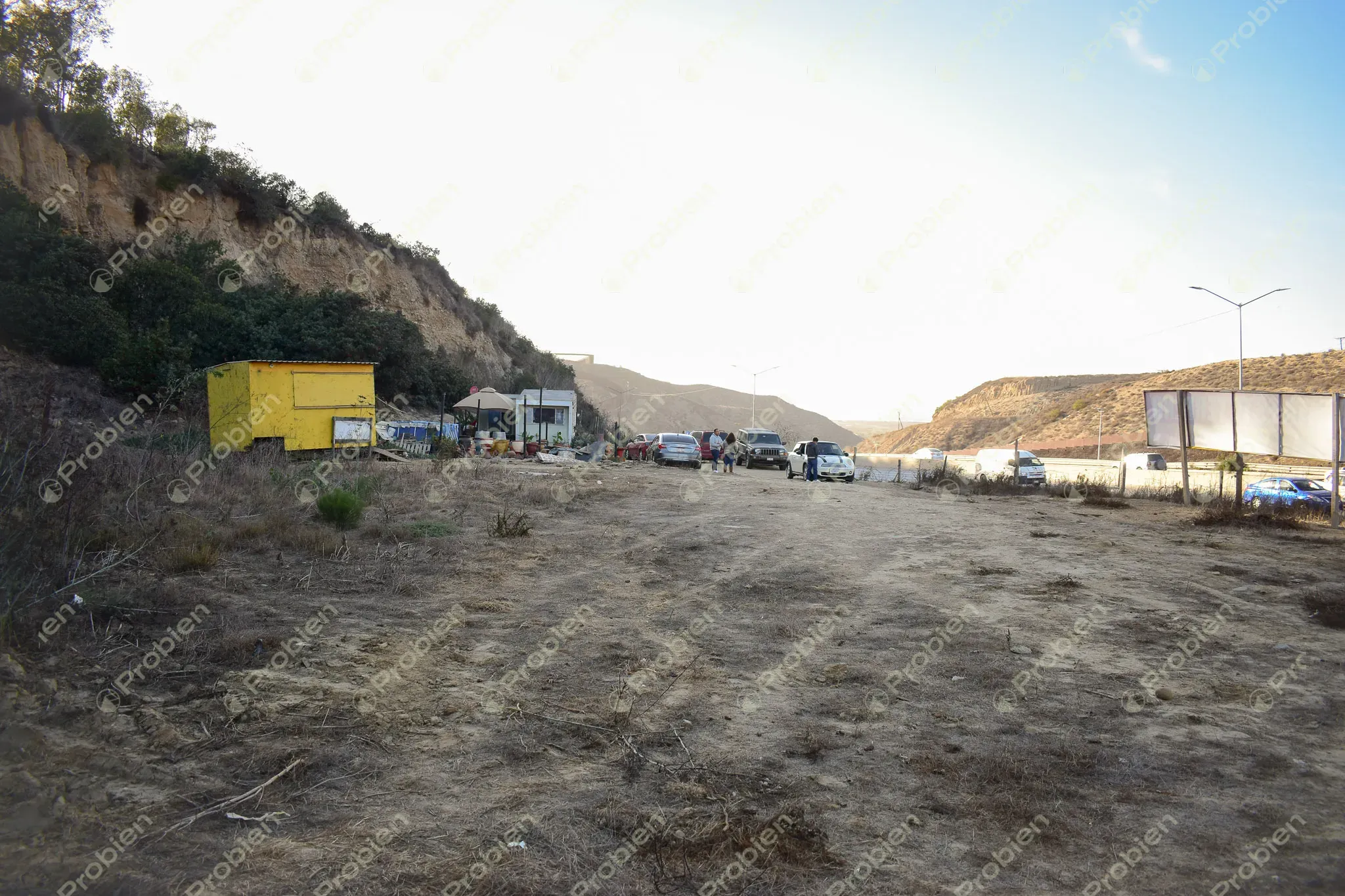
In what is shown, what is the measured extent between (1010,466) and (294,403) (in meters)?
27.8

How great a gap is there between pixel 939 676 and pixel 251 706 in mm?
4661

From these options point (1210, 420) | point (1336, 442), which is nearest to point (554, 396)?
point (1210, 420)

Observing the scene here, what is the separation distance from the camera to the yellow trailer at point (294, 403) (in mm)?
20047

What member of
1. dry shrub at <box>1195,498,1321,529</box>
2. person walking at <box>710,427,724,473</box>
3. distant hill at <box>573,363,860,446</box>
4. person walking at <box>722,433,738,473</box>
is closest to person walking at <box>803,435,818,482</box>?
person walking at <box>722,433,738,473</box>

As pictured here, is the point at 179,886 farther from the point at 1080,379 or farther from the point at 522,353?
the point at 1080,379

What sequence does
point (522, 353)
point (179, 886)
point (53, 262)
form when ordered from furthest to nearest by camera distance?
point (522, 353) < point (53, 262) < point (179, 886)

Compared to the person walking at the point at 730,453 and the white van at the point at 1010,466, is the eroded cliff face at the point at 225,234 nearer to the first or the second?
the person walking at the point at 730,453

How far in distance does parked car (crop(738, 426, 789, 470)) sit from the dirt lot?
2570cm

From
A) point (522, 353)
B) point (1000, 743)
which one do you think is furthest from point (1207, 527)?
point (522, 353)

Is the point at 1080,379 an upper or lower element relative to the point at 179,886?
upper

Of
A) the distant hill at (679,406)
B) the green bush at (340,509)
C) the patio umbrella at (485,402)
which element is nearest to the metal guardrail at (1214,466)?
the patio umbrella at (485,402)

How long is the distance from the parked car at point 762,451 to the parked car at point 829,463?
286cm

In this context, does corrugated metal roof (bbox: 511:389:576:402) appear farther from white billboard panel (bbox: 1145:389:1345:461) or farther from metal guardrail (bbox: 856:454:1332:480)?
white billboard panel (bbox: 1145:389:1345:461)

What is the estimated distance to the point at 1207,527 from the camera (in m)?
13.5
